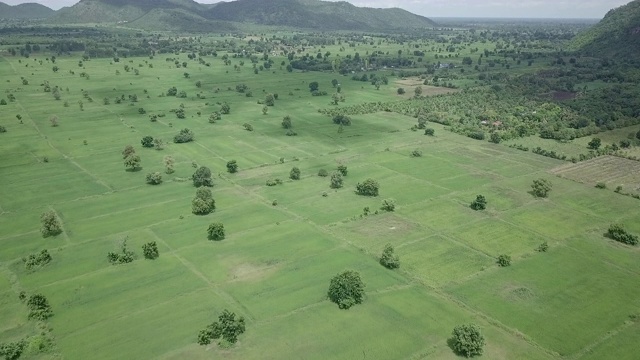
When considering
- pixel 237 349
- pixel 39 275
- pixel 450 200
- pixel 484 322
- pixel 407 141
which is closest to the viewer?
pixel 237 349

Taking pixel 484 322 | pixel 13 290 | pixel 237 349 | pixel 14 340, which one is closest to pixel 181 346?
pixel 237 349

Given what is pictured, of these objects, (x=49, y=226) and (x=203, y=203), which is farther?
(x=203, y=203)

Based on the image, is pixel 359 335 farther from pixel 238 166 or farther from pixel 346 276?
pixel 238 166

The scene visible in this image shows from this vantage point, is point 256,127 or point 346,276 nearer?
point 346,276

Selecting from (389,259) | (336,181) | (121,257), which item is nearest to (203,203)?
(121,257)

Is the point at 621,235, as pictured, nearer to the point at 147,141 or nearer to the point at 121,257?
the point at 121,257

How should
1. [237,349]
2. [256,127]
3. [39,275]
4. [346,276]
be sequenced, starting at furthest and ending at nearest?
[256,127] < [39,275] < [346,276] < [237,349]

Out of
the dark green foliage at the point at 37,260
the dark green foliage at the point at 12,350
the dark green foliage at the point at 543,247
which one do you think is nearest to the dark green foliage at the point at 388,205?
the dark green foliage at the point at 543,247
